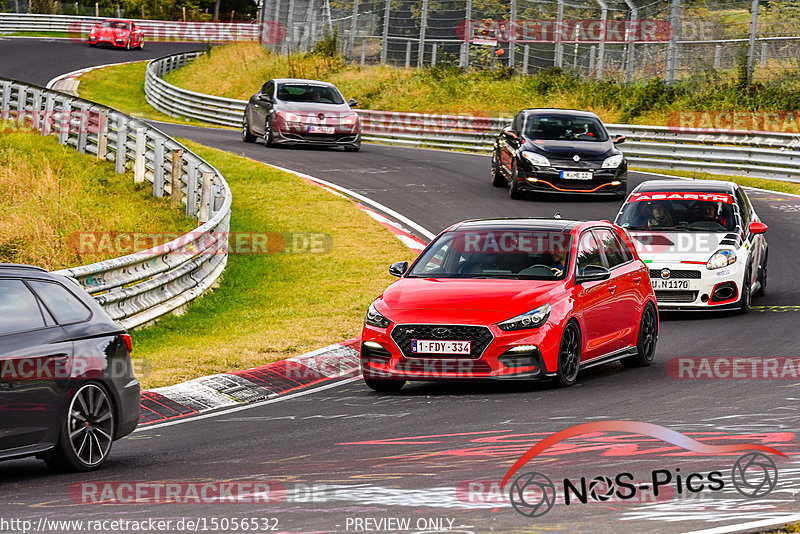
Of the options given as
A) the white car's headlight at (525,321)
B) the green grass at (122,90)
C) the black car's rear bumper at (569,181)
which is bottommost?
the green grass at (122,90)

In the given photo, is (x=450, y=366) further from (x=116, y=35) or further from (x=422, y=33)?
(x=116, y=35)

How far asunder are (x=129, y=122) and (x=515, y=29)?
787 inches

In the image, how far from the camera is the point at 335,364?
13461mm

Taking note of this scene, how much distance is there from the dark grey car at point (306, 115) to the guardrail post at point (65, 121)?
6.05m

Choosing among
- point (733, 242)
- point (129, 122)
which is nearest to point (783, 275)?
point (733, 242)

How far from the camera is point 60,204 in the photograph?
2150 centimetres

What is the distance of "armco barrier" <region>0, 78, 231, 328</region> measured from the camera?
576 inches

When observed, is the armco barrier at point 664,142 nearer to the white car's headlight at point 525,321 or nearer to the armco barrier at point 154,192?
the armco barrier at point 154,192

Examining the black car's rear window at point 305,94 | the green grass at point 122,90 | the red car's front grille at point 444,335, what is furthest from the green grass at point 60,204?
the green grass at point 122,90

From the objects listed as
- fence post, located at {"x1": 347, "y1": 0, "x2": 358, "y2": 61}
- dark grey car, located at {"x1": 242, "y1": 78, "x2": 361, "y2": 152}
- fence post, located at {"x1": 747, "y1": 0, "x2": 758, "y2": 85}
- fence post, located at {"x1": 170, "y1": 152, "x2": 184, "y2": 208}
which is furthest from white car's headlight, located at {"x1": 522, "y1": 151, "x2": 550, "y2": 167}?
fence post, located at {"x1": 347, "y1": 0, "x2": 358, "y2": 61}

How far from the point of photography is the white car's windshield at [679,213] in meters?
17.4

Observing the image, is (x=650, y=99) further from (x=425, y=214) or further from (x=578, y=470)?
(x=578, y=470)

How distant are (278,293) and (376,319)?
6.32 meters

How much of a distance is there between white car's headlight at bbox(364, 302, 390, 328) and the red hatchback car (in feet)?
0.04
